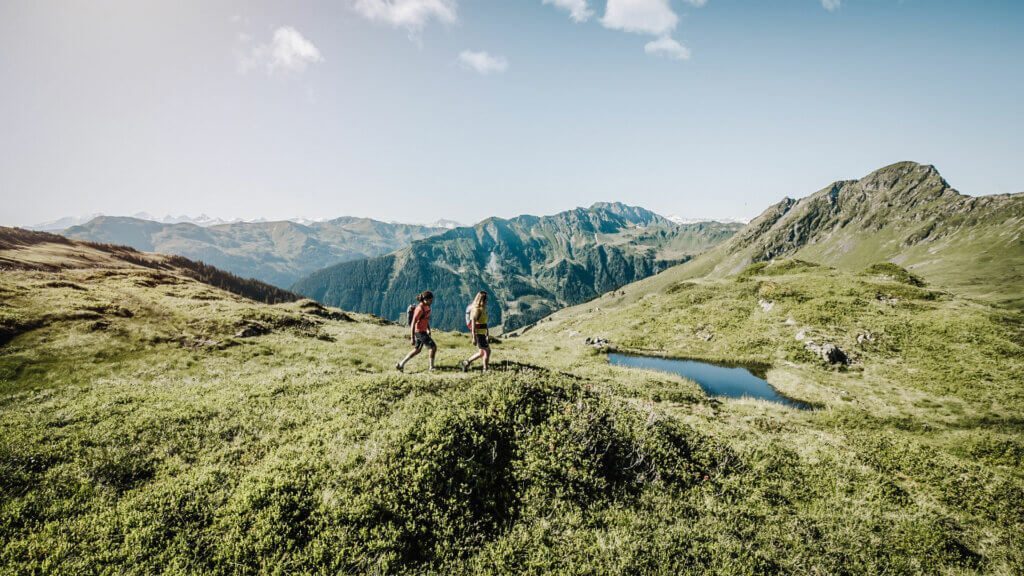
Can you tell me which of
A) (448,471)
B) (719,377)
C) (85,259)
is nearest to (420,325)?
(448,471)

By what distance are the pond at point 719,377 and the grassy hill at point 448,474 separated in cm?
450

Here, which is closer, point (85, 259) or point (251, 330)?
point (251, 330)

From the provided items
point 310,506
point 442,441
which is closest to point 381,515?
point 310,506

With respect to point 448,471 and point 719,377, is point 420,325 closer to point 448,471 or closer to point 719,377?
point 448,471

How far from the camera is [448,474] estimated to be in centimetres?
1088

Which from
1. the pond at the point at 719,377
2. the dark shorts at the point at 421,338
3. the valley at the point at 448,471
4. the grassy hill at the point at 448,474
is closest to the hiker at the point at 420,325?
the dark shorts at the point at 421,338

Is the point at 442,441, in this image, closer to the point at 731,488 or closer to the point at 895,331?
the point at 731,488

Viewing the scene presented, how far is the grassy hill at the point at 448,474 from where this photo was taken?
8648mm

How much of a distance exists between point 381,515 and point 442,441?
2760 mm

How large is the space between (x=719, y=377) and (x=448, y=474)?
101ft

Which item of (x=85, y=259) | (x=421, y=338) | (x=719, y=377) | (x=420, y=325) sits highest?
(x=85, y=259)

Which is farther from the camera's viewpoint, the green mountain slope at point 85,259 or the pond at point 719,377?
the green mountain slope at point 85,259

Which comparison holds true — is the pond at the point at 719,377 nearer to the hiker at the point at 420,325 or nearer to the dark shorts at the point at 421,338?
the dark shorts at the point at 421,338

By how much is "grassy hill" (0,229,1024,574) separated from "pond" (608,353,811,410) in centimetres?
450
